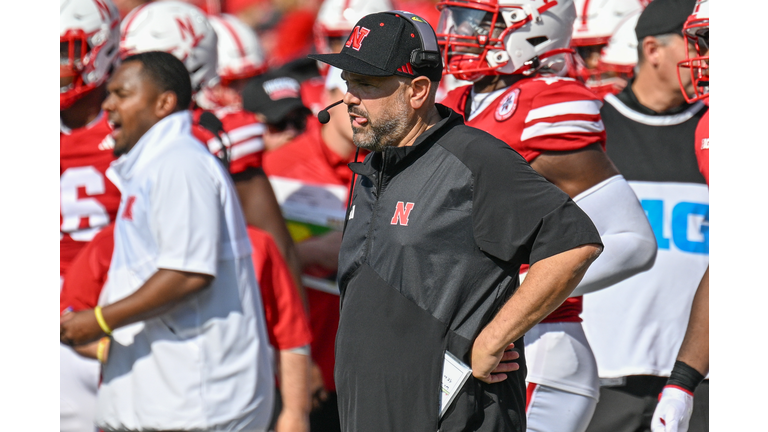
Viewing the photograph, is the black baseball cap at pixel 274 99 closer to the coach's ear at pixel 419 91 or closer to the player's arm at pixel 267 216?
the player's arm at pixel 267 216

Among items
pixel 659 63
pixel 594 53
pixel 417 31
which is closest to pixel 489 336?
pixel 417 31

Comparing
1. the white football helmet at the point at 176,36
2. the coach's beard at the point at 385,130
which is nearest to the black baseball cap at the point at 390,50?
the coach's beard at the point at 385,130

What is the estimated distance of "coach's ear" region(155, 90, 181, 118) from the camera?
389cm

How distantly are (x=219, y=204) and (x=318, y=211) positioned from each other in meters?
1.57

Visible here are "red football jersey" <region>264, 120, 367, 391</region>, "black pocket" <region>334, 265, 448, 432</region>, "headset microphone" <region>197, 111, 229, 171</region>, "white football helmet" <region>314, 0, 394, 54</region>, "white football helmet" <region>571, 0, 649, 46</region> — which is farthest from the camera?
"white football helmet" <region>314, 0, 394, 54</region>

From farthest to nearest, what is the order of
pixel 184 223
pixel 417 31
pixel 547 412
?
pixel 184 223 → pixel 547 412 → pixel 417 31

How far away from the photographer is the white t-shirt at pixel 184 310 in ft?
11.6

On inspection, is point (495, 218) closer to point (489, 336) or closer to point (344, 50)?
point (489, 336)

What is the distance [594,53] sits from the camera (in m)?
5.67

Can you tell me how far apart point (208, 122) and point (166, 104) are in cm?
48

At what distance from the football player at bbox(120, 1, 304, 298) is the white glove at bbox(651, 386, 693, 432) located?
1.86 metres

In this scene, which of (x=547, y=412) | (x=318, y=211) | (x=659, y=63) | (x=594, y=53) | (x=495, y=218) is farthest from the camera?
(x=594, y=53)

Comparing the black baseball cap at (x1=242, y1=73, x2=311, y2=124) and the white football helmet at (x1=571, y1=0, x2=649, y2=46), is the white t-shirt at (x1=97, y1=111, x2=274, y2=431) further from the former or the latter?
the black baseball cap at (x1=242, y1=73, x2=311, y2=124)

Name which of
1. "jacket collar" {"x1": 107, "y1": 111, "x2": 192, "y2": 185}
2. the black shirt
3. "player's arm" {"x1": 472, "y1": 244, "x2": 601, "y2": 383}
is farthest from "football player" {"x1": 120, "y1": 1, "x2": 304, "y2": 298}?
"player's arm" {"x1": 472, "y1": 244, "x2": 601, "y2": 383}
